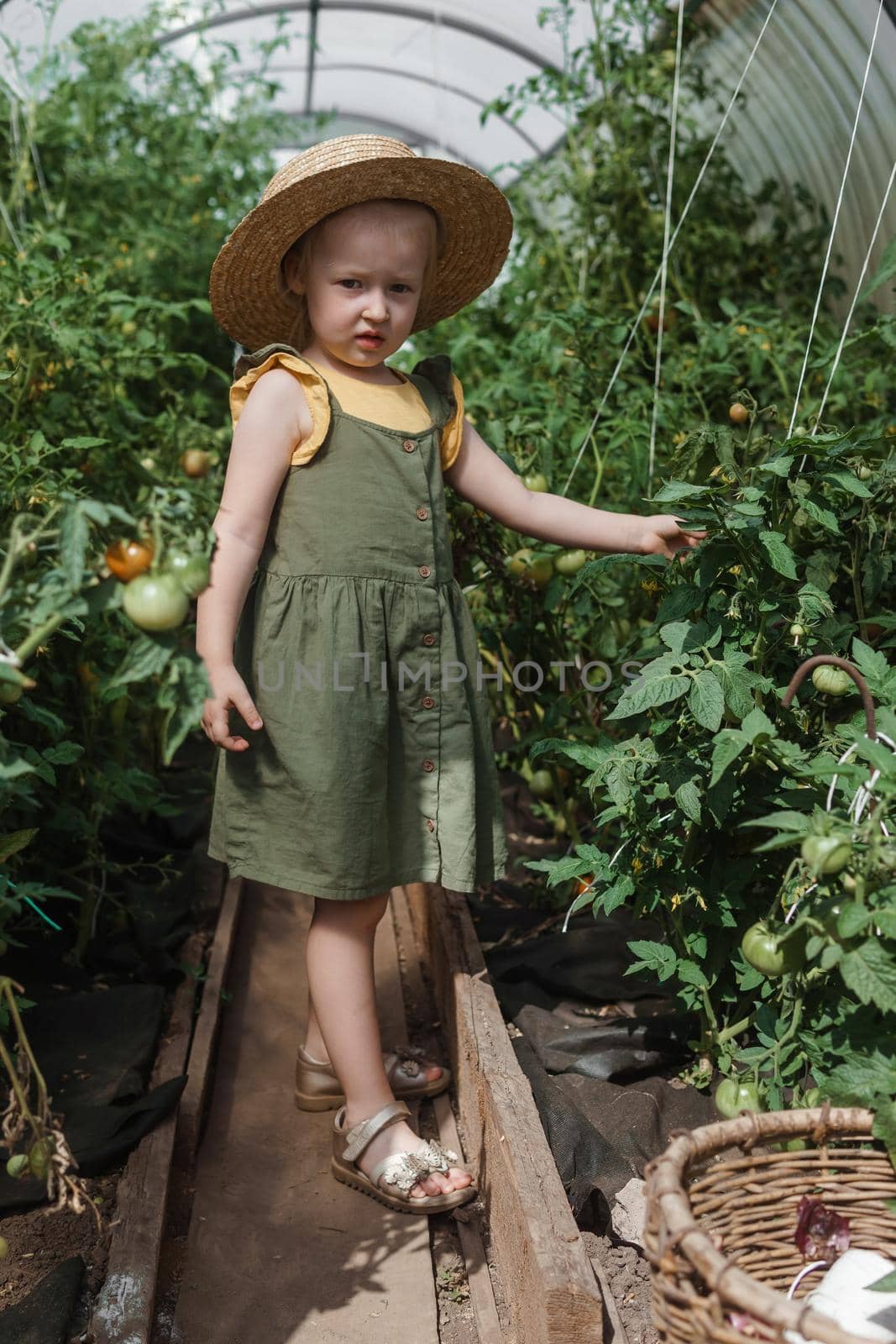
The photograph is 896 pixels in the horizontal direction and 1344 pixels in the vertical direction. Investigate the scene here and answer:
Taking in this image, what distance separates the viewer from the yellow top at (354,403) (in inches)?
67.1

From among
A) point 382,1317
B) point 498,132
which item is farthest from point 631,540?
point 498,132

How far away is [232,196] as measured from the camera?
475cm

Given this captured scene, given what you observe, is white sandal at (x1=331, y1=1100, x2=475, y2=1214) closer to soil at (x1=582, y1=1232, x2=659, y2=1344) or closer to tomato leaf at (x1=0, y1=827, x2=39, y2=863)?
soil at (x1=582, y1=1232, x2=659, y2=1344)

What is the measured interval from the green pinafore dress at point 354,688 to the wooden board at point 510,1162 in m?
0.24

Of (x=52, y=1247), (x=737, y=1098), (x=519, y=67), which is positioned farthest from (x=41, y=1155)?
(x=519, y=67)

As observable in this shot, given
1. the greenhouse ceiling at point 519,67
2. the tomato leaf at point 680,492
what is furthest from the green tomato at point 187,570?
the greenhouse ceiling at point 519,67

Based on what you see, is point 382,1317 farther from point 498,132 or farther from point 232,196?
point 498,132

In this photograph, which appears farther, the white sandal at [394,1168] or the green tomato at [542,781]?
the green tomato at [542,781]

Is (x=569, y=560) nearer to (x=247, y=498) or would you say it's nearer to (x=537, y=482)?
(x=537, y=482)

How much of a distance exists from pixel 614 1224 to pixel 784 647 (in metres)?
0.76

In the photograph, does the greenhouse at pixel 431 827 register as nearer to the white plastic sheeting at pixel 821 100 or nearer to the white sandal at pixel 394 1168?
the white sandal at pixel 394 1168

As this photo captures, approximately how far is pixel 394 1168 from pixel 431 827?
461 millimetres

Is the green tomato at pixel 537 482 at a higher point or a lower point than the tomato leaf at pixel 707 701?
higher

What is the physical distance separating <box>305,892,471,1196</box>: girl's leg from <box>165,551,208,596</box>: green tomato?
86cm
